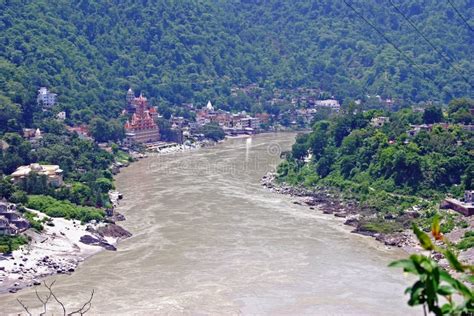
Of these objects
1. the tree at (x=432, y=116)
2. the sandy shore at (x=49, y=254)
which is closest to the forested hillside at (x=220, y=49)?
the tree at (x=432, y=116)

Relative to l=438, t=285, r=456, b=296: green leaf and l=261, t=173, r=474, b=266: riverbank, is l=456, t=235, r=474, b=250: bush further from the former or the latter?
l=438, t=285, r=456, b=296: green leaf

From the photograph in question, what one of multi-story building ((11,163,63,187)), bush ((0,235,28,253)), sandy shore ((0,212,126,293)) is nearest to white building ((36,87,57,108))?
multi-story building ((11,163,63,187))

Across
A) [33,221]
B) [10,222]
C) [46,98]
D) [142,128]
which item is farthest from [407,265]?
[142,128]

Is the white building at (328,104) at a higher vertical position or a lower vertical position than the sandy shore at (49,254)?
higher

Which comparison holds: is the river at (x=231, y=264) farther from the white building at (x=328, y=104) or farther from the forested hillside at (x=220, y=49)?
the white building at (x=328, y=104)

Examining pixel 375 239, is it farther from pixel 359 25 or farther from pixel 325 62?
pixel 359 25

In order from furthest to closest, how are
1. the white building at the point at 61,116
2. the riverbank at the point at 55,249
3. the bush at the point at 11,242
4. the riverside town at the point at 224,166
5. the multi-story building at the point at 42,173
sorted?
the white building at the point at 61,116, the multi-story building at the point at 42,173, the bush at the point at 11,242, the riverbank at the point at 55,249, the riverside town at the point at 224,166
